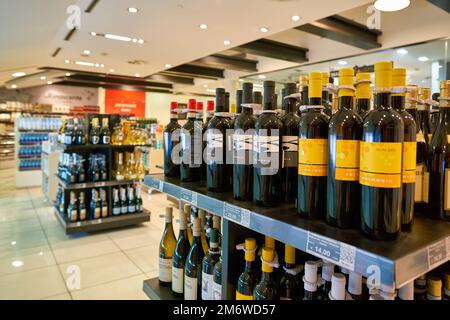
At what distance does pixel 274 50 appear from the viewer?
20.3ft

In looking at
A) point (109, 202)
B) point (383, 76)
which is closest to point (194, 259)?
point (383, 76)

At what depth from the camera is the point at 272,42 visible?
20.1ft

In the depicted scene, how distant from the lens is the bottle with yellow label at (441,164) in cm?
90

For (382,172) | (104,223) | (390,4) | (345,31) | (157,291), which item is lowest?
(104,223)

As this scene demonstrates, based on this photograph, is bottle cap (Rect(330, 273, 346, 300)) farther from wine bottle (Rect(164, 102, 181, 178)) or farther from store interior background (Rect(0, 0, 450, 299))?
store interior background (Rect(0, 0, 450, 299))

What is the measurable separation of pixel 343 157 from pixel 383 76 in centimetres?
21

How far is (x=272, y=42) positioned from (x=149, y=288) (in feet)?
18.6

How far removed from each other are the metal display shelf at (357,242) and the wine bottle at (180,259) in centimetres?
51

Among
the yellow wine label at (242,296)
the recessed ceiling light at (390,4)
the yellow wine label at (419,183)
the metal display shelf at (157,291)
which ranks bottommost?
the metal display shelf at (157,291)

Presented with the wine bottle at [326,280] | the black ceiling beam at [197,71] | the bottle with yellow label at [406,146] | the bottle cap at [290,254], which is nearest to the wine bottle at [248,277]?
the bottle cap at [290,254]

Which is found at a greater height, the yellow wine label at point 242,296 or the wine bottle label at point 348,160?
the wine bottle label at point 348,160

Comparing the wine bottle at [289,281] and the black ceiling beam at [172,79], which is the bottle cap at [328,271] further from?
the black ceiling beam at [172,79]

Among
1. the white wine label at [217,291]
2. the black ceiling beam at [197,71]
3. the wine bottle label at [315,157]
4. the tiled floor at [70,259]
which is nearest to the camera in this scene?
the wine bottle label at [315,157]

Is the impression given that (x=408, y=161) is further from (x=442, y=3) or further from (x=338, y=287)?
(x=442, y=3)
